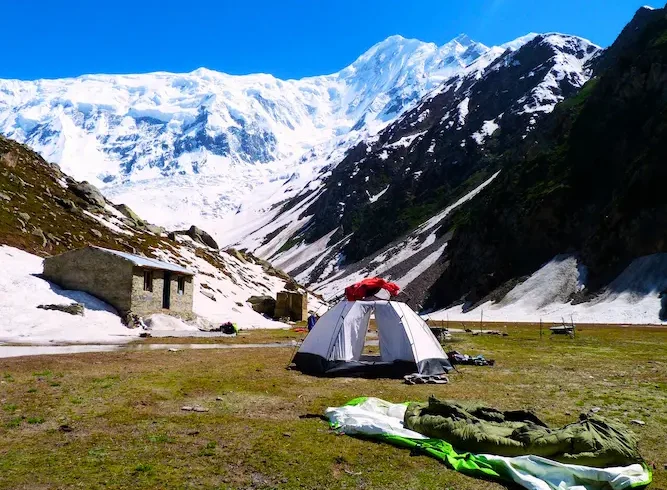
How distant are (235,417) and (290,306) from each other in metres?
48.2

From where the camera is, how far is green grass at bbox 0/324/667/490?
27.1ft

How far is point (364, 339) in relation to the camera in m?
20.0

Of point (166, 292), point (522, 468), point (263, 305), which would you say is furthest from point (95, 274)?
point (522, 468)

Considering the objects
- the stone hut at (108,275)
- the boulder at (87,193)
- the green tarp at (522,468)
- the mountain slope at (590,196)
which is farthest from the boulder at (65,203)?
the mountain slope at (590,196)

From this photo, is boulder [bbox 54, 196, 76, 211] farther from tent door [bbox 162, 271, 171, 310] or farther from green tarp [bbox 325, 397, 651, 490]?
green tarp [bbox 325, 397, 651, 490]

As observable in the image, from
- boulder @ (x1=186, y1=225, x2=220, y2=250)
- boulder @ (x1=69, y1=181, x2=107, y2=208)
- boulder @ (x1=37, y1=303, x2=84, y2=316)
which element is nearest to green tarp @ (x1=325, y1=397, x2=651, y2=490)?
boulder @ (x1=37, y1=303, x2=84, y2=316)

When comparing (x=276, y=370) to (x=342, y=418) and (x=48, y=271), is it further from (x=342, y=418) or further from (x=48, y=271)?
(x=48, y=271)

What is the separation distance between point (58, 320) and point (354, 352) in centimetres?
2229

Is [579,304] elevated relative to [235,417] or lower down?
elevated

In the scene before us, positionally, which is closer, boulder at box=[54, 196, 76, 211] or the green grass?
the green grass

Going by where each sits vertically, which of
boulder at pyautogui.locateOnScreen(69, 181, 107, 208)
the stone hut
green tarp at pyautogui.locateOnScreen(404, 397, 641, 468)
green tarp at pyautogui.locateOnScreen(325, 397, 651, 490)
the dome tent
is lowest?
green tarp at pyautogui.locateOnScreen(325, 397, 651, 490)

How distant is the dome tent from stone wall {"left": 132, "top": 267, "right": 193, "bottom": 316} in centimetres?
2221

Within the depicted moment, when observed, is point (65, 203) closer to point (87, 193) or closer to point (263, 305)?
point (87, 193)

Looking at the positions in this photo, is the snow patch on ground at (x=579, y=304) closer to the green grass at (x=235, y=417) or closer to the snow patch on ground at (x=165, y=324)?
the green grass at (x=235, y=417)
